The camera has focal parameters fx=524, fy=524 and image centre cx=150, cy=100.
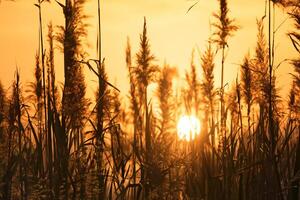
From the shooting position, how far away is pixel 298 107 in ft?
11.7

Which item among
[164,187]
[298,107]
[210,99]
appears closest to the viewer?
[164,187]

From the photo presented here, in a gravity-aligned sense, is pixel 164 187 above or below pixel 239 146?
below

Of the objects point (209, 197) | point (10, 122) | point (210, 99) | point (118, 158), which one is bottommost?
point (209, 197)

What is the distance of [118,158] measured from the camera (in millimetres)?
3928

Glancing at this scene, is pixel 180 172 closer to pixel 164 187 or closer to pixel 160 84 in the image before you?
pixel 164 187

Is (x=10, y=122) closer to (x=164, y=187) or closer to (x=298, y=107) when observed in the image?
(x=164, y=187)

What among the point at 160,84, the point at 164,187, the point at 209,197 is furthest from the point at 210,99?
the point at 164,187

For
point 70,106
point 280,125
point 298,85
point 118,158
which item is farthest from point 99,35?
point 280,125

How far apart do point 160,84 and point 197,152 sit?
2.13 m

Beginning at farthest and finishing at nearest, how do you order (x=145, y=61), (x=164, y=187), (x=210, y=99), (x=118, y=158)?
(x=210, y=99) → (x=145, y=61) → (x=118, y=158) → (x=164, y=187)

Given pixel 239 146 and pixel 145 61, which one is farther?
pixel 145 61

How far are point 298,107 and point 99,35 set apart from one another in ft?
4.82

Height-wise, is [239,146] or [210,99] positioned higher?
[210,99]

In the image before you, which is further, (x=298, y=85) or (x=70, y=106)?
(x=298, y=85)
